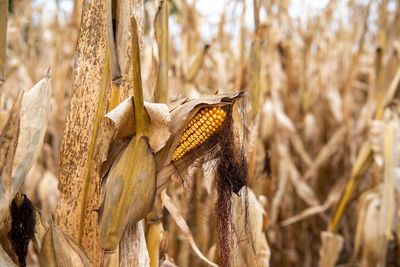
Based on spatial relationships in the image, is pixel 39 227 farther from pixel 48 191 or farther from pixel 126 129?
pixel 48 191

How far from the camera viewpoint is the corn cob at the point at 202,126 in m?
0.43

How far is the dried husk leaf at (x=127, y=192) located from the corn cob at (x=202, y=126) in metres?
0.05

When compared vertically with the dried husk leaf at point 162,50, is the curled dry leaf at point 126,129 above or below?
below

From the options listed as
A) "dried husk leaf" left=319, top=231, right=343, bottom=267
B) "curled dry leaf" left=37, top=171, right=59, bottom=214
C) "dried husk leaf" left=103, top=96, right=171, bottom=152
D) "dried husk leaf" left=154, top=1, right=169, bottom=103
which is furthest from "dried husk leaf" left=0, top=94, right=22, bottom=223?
"dried husk leaf" left=319, top=231, right=343, bottom=267

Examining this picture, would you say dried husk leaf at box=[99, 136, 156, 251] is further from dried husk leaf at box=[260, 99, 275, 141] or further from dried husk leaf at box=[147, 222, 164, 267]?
dried husk leaf at box=[260, 99, 275, 141]

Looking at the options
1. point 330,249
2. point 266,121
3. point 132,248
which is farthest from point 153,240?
point 266,121

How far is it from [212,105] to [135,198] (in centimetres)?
13

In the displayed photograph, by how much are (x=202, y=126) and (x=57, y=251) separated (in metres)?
0.22

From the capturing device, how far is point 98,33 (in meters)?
0.50

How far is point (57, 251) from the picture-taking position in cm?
43

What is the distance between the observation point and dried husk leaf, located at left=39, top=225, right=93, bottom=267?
43 cm

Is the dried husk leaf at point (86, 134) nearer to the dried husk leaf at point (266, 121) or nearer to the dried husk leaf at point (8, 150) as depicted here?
the dried husk leaf at point (8, 150)

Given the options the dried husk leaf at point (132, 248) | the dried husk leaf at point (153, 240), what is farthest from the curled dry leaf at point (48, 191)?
the dried husk leaf at point (132, 248)

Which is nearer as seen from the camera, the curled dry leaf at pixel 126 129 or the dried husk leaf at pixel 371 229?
the curled dry leaf at pixel 126 129
